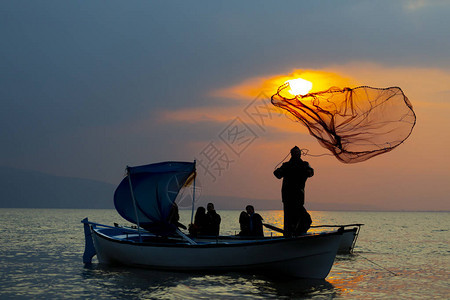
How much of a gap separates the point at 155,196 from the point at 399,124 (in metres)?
9.24

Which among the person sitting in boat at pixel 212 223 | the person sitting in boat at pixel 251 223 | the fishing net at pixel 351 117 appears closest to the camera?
the fishing net at pixel 351 117

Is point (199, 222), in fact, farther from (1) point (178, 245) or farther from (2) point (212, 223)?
(1) point (178, 245)

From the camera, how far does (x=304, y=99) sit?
15.0 m

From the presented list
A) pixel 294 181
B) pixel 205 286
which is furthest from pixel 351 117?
pixel 205 286

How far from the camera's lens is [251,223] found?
20359 mm

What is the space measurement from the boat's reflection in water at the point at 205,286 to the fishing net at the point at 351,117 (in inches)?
176

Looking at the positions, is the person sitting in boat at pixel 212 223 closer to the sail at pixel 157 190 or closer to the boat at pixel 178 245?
the boat at pixel 178 245

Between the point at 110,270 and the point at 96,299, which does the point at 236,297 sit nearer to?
the point at 96,299

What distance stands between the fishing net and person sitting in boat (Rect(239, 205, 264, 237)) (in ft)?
19.6

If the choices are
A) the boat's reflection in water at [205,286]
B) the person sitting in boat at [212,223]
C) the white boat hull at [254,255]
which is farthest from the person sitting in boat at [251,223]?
the white boat hull at [254,255]

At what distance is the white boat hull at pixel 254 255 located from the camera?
1530cm

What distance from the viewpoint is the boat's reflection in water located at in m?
15.1

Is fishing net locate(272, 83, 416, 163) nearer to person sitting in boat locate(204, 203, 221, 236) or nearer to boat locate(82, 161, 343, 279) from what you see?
boat locate(82, 161, 343, 279)

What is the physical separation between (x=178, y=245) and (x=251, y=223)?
170 inches
